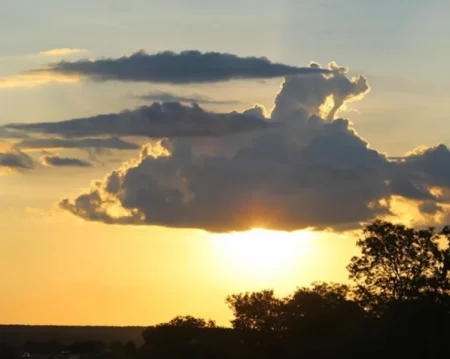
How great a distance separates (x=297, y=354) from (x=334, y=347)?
4.55 m

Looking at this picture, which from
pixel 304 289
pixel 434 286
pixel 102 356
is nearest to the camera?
pixel 434 286

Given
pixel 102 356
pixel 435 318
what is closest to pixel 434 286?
pixel 435 318

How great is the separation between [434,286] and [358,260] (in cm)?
926

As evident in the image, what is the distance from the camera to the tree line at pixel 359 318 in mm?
135000

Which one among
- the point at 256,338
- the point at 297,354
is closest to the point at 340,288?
the point at 256,338

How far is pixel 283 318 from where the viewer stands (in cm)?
17038

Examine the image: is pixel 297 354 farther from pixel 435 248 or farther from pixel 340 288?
pixel 340 288

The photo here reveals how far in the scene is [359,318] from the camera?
6142 inches

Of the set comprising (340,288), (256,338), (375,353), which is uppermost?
(340,288)

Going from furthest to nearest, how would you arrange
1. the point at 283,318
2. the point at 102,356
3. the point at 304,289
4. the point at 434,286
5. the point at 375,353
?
the point at 102,356 → the point at 304,289 → the point at 283,318 → the point at 434,286 → the point at 375,353

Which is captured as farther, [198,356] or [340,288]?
[340,288]

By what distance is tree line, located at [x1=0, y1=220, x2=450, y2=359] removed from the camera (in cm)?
13500

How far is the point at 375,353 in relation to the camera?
443 ft

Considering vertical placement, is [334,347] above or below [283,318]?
below
